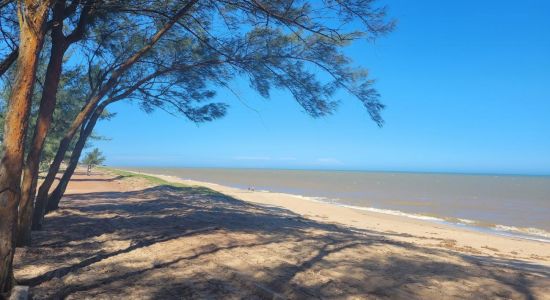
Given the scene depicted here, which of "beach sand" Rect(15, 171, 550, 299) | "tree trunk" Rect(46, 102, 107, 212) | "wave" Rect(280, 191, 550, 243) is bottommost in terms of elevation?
"wave" Rect(280, 191, 550, 243)

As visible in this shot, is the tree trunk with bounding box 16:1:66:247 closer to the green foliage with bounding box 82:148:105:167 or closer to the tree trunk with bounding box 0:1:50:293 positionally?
the tree trunk with bounding box 0:1:50:293

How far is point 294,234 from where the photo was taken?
25.2 ft

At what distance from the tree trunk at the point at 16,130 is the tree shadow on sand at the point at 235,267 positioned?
1.87ft

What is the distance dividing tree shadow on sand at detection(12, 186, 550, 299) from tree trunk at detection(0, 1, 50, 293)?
57cm

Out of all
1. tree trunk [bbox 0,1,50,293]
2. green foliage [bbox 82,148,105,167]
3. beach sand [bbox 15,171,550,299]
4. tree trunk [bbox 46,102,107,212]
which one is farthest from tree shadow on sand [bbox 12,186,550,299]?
green foliage [bbox 82,148,105,167]

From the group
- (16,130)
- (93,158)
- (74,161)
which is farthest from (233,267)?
(93,158)

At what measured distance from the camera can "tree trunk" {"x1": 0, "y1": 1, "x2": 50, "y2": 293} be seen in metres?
3.47

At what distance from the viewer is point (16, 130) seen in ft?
11.9

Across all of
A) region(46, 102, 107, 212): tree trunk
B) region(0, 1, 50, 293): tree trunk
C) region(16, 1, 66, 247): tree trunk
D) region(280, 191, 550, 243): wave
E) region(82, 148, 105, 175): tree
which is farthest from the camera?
region(82, 148, 105, 175): tree

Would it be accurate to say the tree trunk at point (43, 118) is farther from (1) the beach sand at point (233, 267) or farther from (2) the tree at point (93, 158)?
(2) the tree at point (93, 158)

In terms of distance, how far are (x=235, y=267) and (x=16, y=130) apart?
2.75 metres

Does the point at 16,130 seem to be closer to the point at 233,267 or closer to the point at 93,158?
the point at 233,267

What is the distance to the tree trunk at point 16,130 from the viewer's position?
3471mm

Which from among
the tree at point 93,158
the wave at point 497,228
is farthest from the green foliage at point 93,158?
the wave at point 497,228
